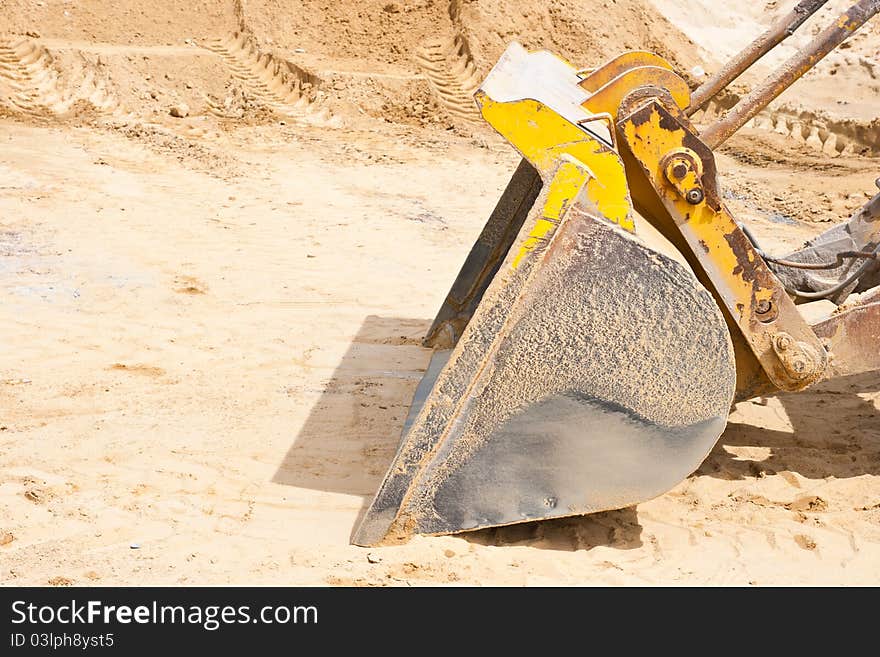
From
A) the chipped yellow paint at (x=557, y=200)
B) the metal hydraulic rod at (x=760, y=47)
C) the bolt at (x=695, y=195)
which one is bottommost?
the chipped yellow paint at (x=557, y=200)

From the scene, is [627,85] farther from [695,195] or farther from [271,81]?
[271,81]

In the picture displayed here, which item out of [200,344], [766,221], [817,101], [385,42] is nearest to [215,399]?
[200,344]

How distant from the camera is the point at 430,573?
10.2 feet

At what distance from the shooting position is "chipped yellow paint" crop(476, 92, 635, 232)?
3.02 metres

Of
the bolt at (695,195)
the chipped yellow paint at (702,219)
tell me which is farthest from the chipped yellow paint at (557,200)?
the bolt at (695,195)

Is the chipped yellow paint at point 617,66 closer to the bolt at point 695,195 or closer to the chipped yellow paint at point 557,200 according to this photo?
the bolt at point 695,195

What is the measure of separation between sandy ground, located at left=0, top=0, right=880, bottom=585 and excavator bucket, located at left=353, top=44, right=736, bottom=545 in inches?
8.3

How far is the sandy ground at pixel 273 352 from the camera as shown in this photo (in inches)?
130

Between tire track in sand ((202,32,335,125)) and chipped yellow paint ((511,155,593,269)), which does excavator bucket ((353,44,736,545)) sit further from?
tire track in sand ((202,32,335,125))

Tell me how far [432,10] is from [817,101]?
4.48 meters

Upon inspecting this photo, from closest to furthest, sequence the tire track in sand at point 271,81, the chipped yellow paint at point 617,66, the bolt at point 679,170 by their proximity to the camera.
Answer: the bolt at point 679,170 → the chipped yellow paint at point 617,66 → the tire track in sand at point 271,81

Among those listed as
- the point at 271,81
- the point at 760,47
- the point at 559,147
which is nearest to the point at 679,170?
the point at 559,147

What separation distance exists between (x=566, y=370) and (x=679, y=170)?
68 cm

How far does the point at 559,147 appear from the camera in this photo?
3053 mm
